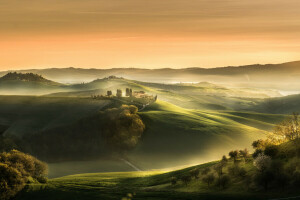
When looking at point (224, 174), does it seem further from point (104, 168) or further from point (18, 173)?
point (104, 168)

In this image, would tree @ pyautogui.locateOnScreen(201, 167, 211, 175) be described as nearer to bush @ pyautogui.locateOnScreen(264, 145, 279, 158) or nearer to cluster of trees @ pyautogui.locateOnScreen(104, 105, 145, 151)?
bush @ pyautogui.locateOnScreen(264, 145, 279, 158)

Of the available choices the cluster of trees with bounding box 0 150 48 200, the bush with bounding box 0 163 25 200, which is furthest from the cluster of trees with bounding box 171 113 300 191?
the cluster of trees with bounding box 0 150 48 200

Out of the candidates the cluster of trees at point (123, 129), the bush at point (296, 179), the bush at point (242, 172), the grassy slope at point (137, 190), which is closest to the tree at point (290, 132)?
the bush at point (242, 172)

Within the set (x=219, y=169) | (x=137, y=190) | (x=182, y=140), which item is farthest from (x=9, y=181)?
(x=182, y=140)

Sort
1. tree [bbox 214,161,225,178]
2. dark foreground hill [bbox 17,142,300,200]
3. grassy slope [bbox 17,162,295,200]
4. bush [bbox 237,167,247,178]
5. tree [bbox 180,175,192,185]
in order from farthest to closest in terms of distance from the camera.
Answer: tree [bbox 180,175,192,185], tree [bbox 214,161,225,178], bush [bbox 237,167,247,178], grassy slope [bbox 17,162,295,200], dark foreground hill [bbox 17,142,300,200]

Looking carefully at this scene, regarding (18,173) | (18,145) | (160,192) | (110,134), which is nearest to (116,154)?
(110,134)

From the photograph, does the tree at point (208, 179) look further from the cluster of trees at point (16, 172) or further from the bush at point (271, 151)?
the cluster of trees at point (16, 172)
